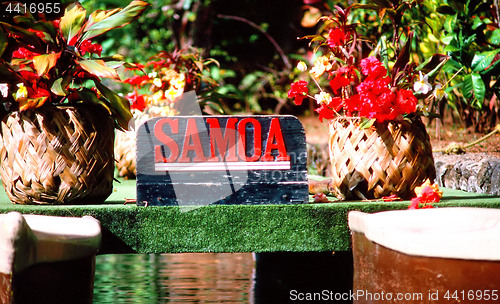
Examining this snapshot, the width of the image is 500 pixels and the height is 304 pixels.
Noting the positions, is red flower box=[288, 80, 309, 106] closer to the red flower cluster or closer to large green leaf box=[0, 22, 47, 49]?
the red flower cluster

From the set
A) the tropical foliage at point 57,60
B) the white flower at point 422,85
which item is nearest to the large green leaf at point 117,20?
the tropical foliage at point 57,60

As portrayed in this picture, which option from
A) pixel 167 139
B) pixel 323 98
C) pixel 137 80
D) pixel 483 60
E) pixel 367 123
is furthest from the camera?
pixel 137 80

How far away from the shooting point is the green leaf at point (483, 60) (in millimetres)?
2703

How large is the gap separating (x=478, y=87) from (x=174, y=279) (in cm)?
197

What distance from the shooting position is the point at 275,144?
1945mm

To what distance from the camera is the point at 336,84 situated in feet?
7.07

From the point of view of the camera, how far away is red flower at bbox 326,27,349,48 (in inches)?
85.8

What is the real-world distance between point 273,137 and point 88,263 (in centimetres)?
74

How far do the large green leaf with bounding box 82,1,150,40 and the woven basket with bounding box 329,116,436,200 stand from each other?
0.88 m

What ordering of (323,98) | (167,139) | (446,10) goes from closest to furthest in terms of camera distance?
1. (167,139)
2. (323,98)
3. (446,10)

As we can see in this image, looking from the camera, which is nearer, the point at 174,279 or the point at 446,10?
A: the point at 446,10

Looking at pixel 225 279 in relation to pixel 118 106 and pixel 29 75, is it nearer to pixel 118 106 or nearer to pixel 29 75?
pixel 118 106

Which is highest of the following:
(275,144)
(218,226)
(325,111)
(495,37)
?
(495,37)

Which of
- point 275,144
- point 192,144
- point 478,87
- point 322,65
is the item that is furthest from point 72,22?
point 478,87
